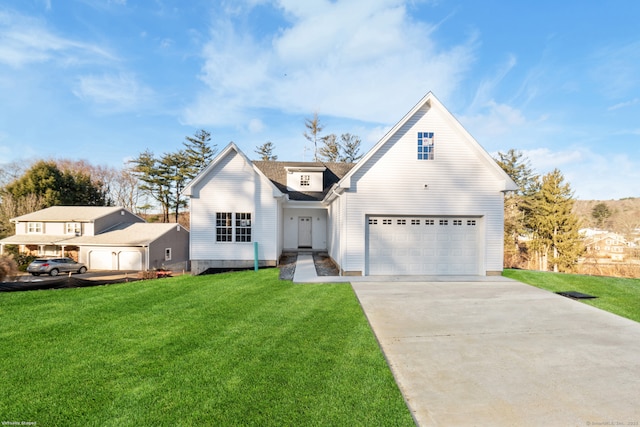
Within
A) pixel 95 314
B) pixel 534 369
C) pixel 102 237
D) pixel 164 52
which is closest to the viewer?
pixel 534 369

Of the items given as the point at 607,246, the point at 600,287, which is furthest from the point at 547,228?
the point at 600,287

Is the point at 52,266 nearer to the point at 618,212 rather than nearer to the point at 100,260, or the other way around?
the point at 100,260

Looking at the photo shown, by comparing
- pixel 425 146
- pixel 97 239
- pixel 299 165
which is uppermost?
pixel 299 165

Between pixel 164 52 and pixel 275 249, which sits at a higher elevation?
pixel 164 52

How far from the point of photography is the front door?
17.8 metres

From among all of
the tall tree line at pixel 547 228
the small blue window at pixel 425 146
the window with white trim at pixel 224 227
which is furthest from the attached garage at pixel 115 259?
the tall tree line at pixel 547 228

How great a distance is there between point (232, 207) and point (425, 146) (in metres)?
8.79

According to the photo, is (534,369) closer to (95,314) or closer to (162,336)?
(162,336)

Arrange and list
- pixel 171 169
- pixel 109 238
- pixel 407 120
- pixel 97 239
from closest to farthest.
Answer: pixel 407 120, pixel 97 239, pixel 109 238, pixel 171 169

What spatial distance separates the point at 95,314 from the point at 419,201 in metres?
10.1

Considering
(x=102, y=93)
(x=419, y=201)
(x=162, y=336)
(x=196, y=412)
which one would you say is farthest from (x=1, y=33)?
(x=419, y=201)

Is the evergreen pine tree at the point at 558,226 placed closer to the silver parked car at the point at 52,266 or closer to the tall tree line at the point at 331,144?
the tall tree line at the point at 331,144

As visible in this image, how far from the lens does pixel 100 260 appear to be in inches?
968

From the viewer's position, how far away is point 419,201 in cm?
1048
